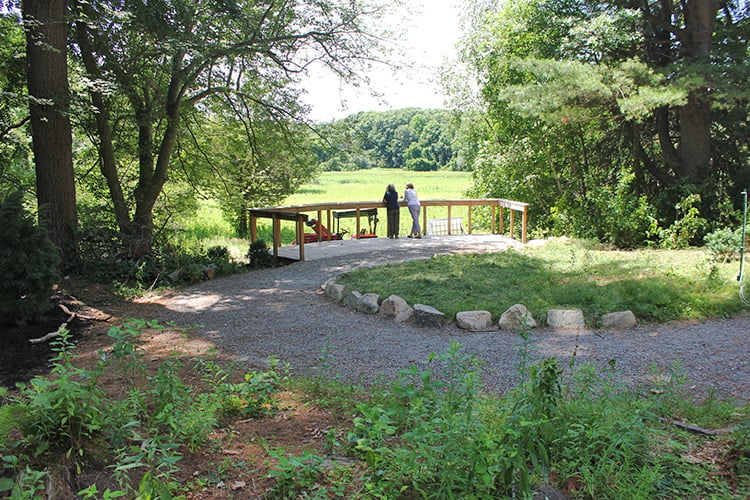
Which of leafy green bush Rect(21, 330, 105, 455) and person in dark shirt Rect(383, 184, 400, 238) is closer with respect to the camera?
leafy green bush Rect(21, 330, 105, 455)

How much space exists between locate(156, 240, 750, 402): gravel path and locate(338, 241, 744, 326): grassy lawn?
15.9 inches

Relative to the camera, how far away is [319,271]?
10.6 metres

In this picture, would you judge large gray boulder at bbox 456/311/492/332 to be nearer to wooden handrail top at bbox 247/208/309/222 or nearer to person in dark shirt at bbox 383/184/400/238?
wooden handrail top at bbox 247/208/309/222

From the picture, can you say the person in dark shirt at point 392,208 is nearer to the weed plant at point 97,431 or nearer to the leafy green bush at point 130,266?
the leafy green bush at point 130,266

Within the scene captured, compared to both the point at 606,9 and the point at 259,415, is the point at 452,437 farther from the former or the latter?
the point at 606,9

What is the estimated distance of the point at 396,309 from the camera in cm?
715

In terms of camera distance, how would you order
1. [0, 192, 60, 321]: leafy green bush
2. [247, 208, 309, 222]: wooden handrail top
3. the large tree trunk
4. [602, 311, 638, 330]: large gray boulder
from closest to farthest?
[602, 311, 638, 330]: large gray boulder, [0, 192, 60, 321]: leafy green bush, the large tree trunk, [247, 208, 309, 222]: wooden handrail top

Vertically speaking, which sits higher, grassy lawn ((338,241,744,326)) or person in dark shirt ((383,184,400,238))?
person in dark shirt ((383,184,400,238))

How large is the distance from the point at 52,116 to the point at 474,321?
7845mm

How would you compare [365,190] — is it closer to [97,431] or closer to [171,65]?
[171,65]

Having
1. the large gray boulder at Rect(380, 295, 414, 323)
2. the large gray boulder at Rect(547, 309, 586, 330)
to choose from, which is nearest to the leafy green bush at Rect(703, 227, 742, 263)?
the large gray boulder at Rect(547, 309, 586, 330)

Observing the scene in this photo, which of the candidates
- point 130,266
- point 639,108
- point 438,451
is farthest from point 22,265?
point 639,108

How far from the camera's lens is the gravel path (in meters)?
5.00

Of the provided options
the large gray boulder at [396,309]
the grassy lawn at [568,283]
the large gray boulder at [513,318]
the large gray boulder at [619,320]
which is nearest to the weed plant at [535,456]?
the large gray boulder at [513,318]
